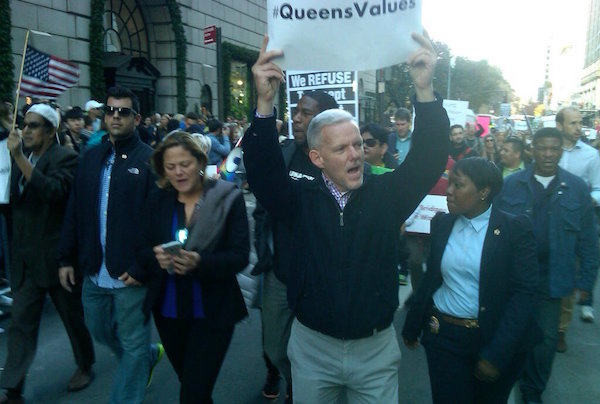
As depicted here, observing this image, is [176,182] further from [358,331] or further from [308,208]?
[358,331]

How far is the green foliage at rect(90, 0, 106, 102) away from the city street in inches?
421

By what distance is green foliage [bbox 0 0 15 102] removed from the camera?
12.2 meters

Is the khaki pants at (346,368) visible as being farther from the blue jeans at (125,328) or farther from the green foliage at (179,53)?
the green foliage at (179,53)

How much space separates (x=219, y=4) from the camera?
73.6ft

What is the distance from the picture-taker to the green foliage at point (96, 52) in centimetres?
1532

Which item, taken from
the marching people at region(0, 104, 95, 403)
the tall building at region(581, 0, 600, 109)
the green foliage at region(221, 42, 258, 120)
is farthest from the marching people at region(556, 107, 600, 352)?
the tall building at region(581, 0, 600, 109)

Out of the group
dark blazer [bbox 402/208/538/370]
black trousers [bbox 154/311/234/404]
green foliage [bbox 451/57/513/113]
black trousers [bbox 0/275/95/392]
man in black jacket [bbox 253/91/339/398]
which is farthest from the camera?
green foliage [bbox 451/57/513/113]

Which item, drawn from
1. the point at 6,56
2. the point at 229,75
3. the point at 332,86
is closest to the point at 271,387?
the point at 332,86

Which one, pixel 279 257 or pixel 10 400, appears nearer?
pixel 279 257

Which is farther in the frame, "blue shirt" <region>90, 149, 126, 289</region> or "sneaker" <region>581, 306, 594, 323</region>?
"sneaker" <region>581, 306, 594, 323</region>

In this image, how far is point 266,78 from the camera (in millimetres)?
2436

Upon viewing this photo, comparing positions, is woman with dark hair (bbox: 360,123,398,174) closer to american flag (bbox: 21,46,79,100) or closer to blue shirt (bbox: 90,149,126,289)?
blue shirt (bbox: 90,149,126,289)

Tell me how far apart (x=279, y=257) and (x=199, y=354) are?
0.73 metres

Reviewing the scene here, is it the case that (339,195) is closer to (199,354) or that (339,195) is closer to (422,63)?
(422,63)
